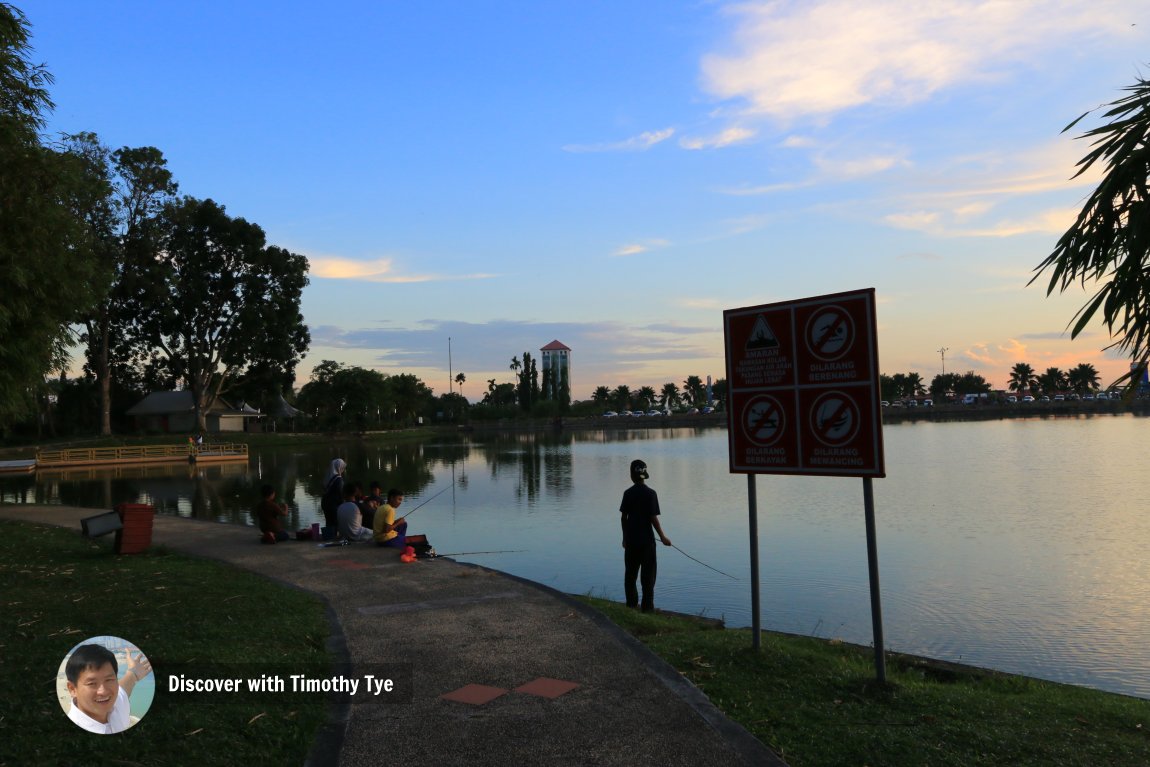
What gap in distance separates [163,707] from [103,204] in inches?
2059

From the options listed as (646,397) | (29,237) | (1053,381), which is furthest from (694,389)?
(29,237)

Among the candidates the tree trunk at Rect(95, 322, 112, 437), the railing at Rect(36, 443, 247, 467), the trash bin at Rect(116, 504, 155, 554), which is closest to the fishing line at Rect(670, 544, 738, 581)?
the trash bin at Rect(116, 504, 155, 554)

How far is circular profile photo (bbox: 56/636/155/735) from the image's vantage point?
16.0 ft

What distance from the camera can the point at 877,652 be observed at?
20.1 feet

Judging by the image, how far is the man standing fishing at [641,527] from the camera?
9.61 m

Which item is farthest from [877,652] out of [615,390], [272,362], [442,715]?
[615,390]

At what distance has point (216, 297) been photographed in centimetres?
5469

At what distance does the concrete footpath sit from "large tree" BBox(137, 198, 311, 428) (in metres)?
49.0

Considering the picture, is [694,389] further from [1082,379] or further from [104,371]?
[104,371]

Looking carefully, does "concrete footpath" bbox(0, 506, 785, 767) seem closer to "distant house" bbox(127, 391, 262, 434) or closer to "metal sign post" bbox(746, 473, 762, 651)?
"metal sign post" bbox(746, 473, 762, 651)

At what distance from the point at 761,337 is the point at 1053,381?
175113 mm

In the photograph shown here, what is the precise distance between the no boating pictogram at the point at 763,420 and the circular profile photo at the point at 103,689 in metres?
5.13

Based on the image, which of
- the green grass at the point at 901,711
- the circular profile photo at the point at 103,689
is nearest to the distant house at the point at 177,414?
the circular profile photo at the point at 103,689

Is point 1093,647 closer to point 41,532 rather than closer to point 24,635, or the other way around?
point 24,635
